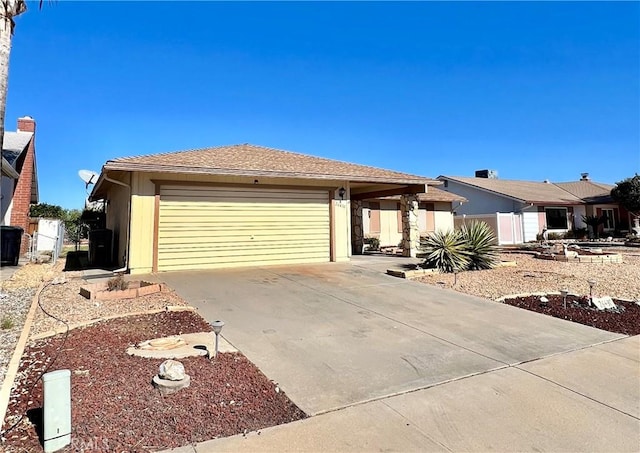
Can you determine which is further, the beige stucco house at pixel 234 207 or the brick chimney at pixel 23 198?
the brick chimney at pixel 23 198

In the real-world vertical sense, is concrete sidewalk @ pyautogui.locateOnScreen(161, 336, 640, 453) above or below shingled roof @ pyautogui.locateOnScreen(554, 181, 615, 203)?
below

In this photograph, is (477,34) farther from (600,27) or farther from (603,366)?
(603,366)

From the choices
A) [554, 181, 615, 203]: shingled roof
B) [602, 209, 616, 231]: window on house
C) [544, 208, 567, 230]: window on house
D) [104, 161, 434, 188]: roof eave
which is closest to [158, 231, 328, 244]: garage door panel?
[104, 161, 434, 188]: roof eave

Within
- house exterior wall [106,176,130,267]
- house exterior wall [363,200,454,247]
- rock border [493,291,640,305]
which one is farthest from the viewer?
house exterior wall [363,200,454,247]

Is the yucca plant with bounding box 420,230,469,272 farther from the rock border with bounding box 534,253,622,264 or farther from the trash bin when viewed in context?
the trash bin

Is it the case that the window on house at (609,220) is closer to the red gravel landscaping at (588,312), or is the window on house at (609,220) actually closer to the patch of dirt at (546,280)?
the patch of dirt at (546,280)

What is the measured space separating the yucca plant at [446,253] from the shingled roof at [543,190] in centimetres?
1794

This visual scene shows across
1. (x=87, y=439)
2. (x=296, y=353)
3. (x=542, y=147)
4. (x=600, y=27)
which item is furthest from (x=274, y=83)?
(x=542, y=147)

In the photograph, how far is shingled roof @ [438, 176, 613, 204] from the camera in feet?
89.6

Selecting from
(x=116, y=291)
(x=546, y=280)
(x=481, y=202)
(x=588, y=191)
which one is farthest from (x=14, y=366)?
(x=588, y=191)

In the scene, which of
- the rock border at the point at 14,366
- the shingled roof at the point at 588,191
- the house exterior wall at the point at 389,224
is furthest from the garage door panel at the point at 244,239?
the shingled roof at the point at 588,191

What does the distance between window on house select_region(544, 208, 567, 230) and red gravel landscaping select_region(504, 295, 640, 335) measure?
78.8 feet

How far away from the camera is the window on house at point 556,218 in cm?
2818

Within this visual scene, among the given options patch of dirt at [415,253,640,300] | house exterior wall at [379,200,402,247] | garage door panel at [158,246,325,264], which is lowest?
patch of dirt at [415,253,640,300]
